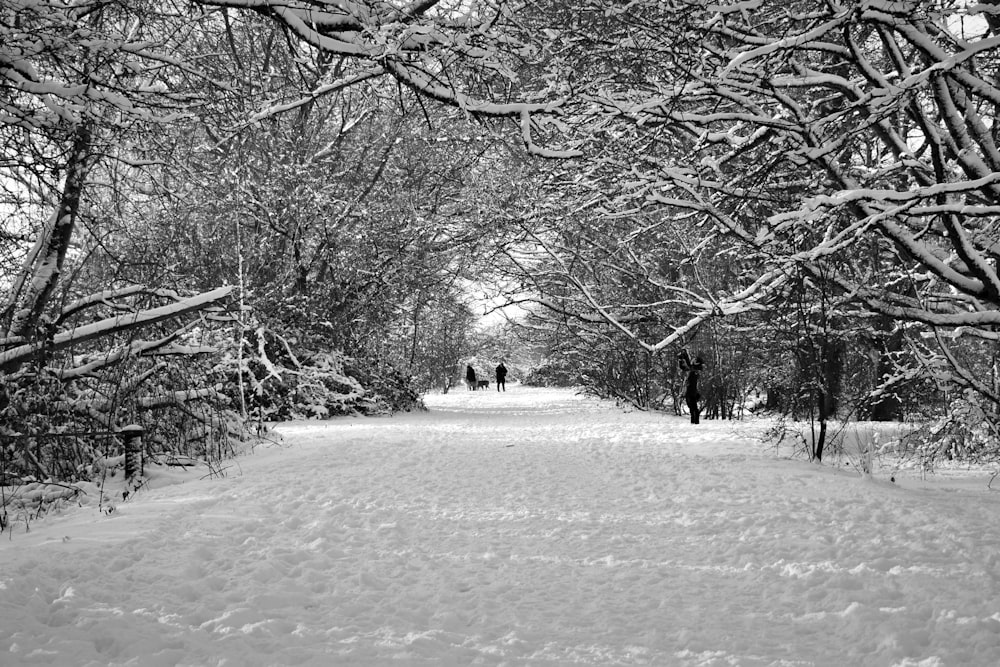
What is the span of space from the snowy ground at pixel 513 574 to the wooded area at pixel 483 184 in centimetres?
186

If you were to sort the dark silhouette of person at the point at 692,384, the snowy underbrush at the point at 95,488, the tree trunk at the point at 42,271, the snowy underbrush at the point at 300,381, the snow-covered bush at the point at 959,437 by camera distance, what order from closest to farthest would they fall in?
1. the snowy underbrush at the point at 95,488
2. the tree trunk at the point at 42,271
3. the snow-covered bush at the point at 959,437
4. the dark silhouette of person at the point at 692,384
5. the snowy underbrush at the point at 300,381

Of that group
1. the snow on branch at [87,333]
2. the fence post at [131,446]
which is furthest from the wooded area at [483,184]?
the fence post at [131,446]

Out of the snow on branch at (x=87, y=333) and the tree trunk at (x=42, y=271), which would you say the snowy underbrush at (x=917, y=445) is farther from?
the tree trunk at (x=42, y=271)

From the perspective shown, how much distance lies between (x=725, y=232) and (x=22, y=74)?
21.9ft

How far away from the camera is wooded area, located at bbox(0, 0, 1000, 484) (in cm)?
454

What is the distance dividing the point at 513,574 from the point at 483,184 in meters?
13.4

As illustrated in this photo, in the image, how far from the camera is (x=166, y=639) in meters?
3.08

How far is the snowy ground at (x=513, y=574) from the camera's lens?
3.08m

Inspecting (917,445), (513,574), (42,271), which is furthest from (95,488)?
(917,445)

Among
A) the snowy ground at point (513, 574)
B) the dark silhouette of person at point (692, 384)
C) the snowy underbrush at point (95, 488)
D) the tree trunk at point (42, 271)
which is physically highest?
the tree trunk at point (42, 271)

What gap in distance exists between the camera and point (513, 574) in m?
4.16

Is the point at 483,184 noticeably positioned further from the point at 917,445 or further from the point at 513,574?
the point at 513,574

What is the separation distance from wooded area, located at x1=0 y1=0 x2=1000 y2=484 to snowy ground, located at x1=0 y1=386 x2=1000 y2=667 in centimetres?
186

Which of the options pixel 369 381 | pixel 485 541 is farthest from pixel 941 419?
pixel 369 381
